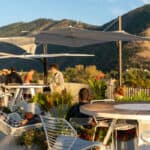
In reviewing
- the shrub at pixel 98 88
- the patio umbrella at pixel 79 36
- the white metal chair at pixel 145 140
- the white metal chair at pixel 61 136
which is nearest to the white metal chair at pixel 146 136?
the white metal chair at pixel 145 140

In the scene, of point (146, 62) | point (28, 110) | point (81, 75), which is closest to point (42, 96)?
point (28, 110)

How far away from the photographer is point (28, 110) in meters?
8.41

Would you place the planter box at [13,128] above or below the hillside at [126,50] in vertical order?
below

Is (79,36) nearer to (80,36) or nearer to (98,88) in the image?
(80,36)

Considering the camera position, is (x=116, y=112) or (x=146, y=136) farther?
(x=146, y=136)

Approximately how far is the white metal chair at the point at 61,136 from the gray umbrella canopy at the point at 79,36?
22.6ft

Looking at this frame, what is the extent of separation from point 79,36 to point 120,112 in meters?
7.60

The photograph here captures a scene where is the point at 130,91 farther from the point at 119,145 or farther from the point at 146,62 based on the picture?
the point at 146,62

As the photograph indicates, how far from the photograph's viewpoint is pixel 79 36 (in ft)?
43.0

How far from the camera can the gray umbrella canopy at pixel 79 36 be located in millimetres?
12711

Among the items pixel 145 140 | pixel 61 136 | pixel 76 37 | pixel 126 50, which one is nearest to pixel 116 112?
pixel 61 136

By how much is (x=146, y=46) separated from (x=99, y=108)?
56.1 meters

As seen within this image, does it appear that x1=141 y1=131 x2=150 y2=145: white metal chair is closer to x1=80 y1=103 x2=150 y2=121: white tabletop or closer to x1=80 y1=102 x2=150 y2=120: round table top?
x1=80 y1=102 x2=150 y2=120: round table top

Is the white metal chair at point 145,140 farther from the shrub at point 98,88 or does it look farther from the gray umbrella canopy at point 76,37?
the shrub at point 98,88
